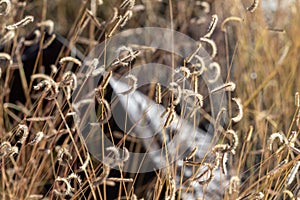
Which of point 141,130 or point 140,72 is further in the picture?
point 140,72

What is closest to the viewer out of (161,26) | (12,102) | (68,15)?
(12,102)

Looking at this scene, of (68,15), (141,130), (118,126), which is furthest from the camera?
(68,15)

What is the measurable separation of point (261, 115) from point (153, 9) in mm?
1335

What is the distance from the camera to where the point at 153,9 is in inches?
120

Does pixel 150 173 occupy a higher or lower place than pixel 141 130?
lower

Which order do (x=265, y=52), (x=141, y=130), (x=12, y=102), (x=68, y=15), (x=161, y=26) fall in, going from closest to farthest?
1. (x=141, y=130)
2. (x=12, y=102)
3. (x=265, y=52)
4. (x=161, y=26)
5. (x=68, y=15)

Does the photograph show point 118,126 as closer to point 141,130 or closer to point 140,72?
point 141,130

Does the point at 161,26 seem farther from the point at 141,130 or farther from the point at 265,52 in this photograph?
the point at 141,130

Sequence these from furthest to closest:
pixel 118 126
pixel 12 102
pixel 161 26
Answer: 1. pixel 161 26
2. pixel 12 102
3. pixel 118 126

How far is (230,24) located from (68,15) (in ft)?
2.93

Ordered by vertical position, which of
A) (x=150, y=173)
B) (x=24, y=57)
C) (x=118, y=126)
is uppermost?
(x=24, y=57)

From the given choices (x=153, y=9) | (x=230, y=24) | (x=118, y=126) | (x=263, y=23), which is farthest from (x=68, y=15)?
(x=118, y=126)

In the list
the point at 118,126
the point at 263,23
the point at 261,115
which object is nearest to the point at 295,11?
the point at 263,23

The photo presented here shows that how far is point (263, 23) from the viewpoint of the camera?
2447 millimetres
